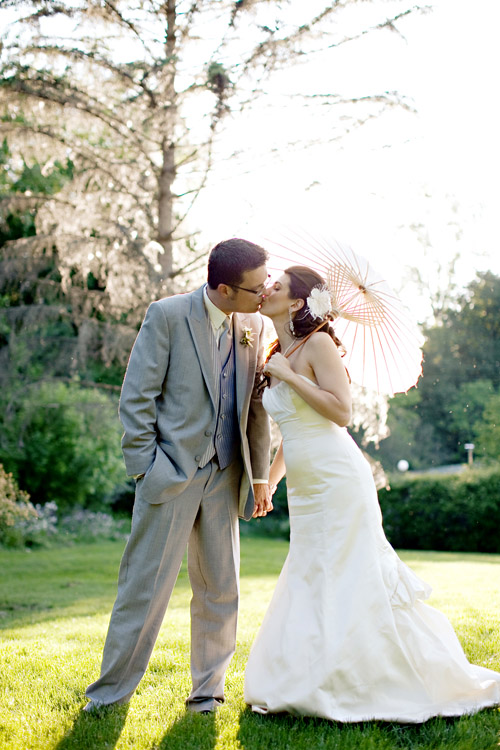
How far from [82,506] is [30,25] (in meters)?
10.9

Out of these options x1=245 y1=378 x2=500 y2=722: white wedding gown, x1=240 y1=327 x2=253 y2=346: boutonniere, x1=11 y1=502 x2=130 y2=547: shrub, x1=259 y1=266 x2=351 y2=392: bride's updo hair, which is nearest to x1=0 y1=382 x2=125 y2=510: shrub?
x1=11 y1=502 x2=130 y2=547: shrub

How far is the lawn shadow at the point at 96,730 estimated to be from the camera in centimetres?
278

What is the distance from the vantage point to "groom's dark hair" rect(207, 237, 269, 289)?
3.20m

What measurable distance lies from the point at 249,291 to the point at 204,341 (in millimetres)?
303

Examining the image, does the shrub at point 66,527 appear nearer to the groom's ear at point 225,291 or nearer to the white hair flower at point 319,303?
the groom's ear at point 225,291

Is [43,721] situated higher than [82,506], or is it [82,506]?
[43,721]

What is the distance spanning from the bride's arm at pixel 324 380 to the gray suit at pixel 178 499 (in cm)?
25

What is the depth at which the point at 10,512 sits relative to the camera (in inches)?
417

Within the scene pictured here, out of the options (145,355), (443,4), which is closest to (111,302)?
(443,4)

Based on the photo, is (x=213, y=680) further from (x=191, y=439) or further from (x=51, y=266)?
(x=51, y=266)

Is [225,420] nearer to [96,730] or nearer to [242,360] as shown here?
[242,360]

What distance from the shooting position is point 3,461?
15055 mm

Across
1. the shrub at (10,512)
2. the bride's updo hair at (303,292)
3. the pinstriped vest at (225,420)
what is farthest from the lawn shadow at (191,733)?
the shrub at (10,512)

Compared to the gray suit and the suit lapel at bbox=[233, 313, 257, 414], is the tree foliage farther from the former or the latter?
the gray suit
